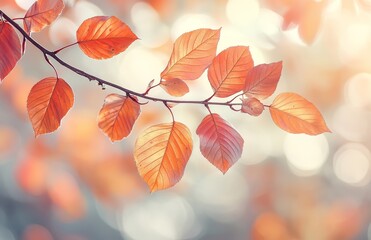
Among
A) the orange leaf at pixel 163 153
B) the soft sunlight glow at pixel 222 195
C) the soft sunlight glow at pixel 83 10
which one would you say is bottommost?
the orange leaf at pixel 163 153

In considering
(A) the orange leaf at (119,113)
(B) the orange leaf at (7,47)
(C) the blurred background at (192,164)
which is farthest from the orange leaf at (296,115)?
(C) the blurred background at (192,164)

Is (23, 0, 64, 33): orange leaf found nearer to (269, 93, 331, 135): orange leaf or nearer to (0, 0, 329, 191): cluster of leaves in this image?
(0, 0, 329, 191): cluster of leaves

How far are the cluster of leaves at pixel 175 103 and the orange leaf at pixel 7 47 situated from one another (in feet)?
0.09

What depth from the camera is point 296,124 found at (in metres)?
0.48

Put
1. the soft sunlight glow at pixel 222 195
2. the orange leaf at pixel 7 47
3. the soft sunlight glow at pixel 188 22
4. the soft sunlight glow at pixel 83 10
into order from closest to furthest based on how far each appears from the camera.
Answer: the orange leaf at pixel 7 47, the soft sunlight glow at pixel 83 10, the soft sunlight glow at pixel 188 22, the soft sunlight glow at pixel 222 195

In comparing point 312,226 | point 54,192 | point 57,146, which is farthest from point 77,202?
point 312,226

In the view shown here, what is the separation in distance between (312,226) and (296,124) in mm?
2265

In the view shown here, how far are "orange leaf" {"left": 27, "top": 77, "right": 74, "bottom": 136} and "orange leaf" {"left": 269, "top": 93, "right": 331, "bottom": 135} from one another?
203mm

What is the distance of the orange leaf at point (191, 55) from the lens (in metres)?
0.46

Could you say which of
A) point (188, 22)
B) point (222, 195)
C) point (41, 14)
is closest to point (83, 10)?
point (188, 22)

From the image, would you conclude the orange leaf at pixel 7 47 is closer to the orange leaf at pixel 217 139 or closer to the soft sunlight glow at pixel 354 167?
the orange leaf at pixel 217 139

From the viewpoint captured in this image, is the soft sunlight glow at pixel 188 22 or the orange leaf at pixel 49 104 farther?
the soft sunlight glow at pixel 188 22

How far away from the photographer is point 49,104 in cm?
45

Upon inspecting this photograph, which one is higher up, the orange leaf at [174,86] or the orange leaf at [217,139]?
the orange leaf at [174,86]
